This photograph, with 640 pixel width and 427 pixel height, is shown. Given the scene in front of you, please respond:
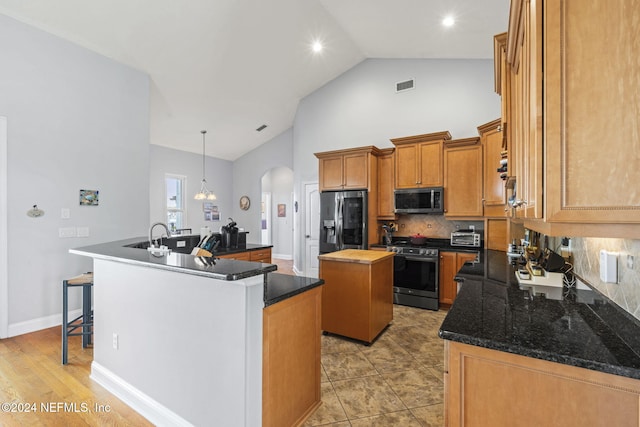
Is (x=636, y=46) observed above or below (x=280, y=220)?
above

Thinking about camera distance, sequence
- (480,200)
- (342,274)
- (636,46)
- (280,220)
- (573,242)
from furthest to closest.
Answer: (280,220) → (480,200) → (342,274) → (573,242) → (636,46)

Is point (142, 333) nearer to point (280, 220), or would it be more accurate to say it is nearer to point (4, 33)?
point (4, 33)

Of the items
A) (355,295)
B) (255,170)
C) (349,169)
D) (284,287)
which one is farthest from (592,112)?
(255,170)

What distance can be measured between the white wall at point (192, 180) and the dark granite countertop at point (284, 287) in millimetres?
5591

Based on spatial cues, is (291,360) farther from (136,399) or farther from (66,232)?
(66,232)

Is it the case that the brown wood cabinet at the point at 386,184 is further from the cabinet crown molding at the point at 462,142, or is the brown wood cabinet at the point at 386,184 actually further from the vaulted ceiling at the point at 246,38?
the vaulted ceiling at the point at 246,38

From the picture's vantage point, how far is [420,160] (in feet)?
14.5

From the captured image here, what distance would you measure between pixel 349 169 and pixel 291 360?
3.55 m

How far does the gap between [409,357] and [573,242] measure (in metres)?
1.62

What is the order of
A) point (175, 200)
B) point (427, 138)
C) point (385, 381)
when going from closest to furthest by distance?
point (385, 381) → point (427, 138) → point (175, 200)

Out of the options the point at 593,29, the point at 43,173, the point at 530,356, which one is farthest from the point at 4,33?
the point at 530,356

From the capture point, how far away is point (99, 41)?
3.57 m

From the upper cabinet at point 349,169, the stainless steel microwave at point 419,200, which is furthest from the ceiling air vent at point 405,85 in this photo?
the stainless steel microwave at point 419,200

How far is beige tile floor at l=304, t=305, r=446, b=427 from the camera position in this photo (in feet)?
6.38
